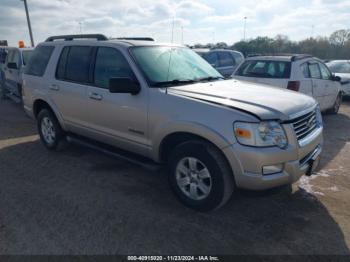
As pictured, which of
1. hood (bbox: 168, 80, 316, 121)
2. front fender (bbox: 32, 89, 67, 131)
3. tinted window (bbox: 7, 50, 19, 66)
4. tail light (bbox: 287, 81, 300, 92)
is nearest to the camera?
hood (bbox: 168, 80, 316, 121)

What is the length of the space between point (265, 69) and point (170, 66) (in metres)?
4.03

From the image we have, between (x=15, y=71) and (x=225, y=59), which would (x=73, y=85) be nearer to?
(x=15, y=71)

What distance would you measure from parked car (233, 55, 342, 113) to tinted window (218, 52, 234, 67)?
4339 millimetres

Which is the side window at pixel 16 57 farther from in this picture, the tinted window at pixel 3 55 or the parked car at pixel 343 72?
the parked car at pixel 343 72

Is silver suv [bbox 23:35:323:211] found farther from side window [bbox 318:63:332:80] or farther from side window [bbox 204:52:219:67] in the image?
side window [bbox 204:52:219:67]

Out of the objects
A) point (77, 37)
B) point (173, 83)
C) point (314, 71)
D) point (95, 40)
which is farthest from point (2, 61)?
point (314, 71)

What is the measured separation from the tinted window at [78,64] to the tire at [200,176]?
203 centimetres

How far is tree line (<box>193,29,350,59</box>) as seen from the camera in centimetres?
3841

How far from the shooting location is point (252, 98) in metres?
3.50

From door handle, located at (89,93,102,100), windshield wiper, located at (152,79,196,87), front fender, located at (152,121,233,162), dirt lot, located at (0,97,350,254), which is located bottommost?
dirt lot, located at (0,97,350,254)

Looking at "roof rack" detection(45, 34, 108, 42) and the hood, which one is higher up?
"roof rack" detection(45, 34, 108, 42)

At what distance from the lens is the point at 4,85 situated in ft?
39.6

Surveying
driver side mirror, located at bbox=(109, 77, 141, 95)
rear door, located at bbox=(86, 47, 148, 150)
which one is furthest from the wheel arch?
driver side mirror, located at bbox=(109, 77, 141, 95)

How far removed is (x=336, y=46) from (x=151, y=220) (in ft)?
147
